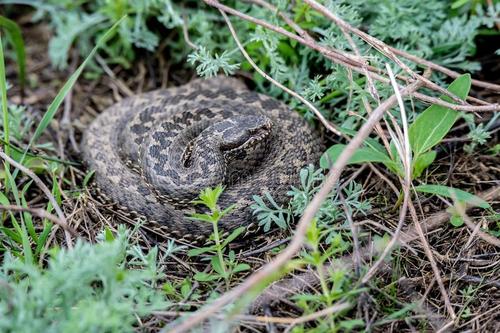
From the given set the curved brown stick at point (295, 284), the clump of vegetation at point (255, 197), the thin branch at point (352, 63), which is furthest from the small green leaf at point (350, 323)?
the thin branch at point (352, 63)

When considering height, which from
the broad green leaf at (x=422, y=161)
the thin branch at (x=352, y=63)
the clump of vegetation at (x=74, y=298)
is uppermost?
the thin branch at (x=352, y=63)

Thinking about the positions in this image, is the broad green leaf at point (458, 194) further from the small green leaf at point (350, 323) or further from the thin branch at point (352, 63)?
the small green leaf at point (350, 323)

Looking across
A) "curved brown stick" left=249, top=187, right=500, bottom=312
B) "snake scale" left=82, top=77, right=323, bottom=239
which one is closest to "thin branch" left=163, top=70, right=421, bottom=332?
"curved brown stick" left=249, top=187, right=500, bottom=312

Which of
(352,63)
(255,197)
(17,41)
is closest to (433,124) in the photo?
(352,63)

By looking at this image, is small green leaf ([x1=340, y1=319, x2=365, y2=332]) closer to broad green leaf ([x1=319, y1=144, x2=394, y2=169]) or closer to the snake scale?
broad green leaf ([x1=319, y1=144, x2=394, y2=169])

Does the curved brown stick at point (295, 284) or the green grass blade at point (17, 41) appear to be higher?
the green grass blade at point (17, 41)

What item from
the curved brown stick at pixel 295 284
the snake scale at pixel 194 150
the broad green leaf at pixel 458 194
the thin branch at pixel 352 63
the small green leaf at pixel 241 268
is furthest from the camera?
the snake scale at pixel 194 150
